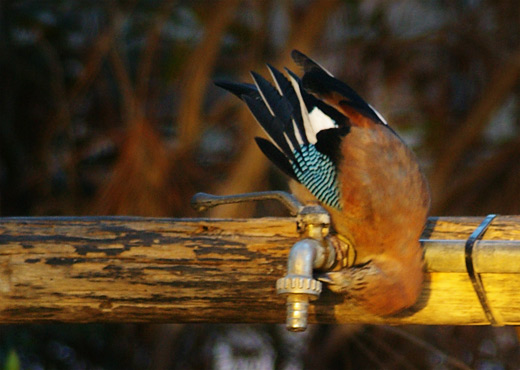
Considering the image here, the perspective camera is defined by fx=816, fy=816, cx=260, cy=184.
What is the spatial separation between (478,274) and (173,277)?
0.45m

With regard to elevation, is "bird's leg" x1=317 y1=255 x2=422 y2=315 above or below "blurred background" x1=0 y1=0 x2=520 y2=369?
below

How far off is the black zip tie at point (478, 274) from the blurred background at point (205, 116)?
1.51 m

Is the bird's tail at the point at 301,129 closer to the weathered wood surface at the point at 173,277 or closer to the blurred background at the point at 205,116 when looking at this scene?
the weathered wood surface at the point at 173,277

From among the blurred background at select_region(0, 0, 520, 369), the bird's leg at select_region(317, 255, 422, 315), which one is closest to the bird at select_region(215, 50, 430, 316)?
the bird's leg at select_region(317, 255, 422, 315)

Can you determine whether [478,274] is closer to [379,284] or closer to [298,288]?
[379,284]

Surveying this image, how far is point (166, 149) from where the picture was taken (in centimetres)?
281

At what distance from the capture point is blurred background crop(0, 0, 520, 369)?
2812 millimetres

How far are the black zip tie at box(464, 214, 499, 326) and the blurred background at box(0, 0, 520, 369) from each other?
1.51 metres

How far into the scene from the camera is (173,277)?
4.04ft

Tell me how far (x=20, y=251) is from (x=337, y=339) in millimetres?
1814

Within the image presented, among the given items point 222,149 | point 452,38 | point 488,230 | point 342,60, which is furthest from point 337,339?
point 488,230

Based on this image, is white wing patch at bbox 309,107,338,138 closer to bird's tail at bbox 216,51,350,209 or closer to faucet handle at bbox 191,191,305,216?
bird's tail at bbox 216,51,350,209

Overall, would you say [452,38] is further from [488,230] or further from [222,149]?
[488,230]

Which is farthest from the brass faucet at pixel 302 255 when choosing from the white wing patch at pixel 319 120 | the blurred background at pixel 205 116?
the blurred background at pixel 205 116
